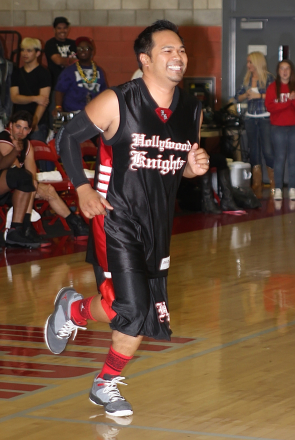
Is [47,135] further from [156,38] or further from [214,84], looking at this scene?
[156,38]

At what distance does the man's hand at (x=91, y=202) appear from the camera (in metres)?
3.23

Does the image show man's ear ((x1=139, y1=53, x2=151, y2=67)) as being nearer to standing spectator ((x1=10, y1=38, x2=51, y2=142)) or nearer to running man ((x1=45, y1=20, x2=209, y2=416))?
running man ((x1=45, y1=20, x2=209, y2=416))

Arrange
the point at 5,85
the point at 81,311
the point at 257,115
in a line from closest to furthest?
1. the point at 81,311
2. the point at 5,85
3. the point at 257,115

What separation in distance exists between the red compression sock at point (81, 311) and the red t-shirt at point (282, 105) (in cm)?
798

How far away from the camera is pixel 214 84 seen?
500 inches

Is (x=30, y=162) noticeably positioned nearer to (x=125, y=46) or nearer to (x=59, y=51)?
(x=59, y=51)

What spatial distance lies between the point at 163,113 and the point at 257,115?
28.7 ft

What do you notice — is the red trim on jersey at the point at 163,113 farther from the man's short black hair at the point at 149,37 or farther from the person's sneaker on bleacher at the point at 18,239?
the person's sneaker on bleacher at the point at 18,239

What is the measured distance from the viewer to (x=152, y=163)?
3.38 metres

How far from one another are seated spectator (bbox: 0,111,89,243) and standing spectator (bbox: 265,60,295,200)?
4.00 metres

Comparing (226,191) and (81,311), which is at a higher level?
(81,311)

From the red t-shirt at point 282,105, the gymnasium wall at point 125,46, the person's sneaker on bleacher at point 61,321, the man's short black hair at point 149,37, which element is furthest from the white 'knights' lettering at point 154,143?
the gymnasium wall at point 125,46

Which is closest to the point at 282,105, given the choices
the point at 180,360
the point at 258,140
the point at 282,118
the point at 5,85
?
the point at 282,118

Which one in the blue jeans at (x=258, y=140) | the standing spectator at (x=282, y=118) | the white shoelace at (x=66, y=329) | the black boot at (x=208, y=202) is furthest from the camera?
the blue jeans at (x=258, y=140)
